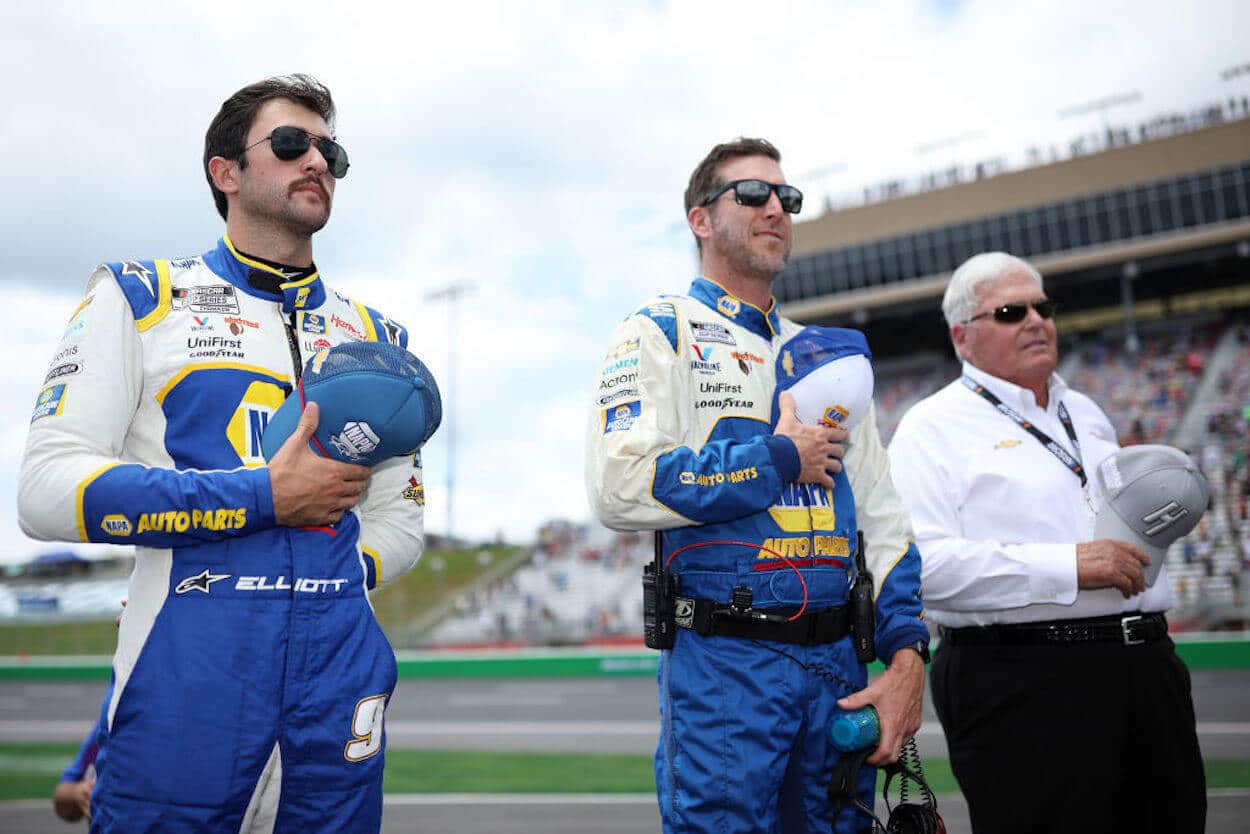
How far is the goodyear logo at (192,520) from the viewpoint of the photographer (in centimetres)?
199

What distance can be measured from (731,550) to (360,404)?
1.07 m

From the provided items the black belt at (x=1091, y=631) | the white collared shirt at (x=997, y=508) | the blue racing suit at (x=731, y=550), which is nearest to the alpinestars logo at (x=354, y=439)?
the blue racing suit at (x=731, y=550)

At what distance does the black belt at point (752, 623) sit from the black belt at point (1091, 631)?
98 cm

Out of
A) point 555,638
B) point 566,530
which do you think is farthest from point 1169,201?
point 555,638

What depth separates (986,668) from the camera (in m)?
3.28

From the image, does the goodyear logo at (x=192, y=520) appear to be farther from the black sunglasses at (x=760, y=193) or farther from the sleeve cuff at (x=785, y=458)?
the black sunglasses at (x=760, y=193)

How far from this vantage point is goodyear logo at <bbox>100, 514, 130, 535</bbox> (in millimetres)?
1980

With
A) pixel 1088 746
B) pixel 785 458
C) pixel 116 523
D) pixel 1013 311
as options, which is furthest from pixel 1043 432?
pixel 116 523

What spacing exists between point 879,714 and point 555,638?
19585 millimetres

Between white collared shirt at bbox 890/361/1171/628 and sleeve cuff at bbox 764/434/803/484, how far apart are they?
0.97m

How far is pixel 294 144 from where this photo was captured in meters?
2.45

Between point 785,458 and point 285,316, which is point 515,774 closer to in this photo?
point 785,458

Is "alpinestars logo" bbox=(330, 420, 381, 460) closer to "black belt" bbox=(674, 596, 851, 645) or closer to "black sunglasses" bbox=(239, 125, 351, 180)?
"black sunglasses" bbox=(239, 125, 351, 180)

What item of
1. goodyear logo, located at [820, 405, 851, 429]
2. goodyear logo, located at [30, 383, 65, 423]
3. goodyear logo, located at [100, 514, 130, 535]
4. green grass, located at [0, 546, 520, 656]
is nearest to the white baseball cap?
goodyear logo, located at [820, 405, 851, 429]
